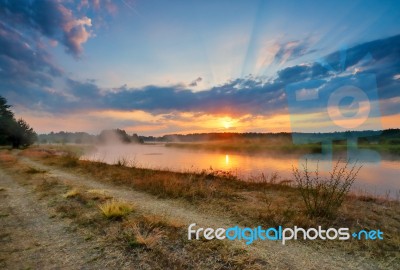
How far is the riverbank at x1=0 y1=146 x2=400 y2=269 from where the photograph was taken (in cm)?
575

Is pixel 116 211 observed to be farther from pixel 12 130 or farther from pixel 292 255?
pixel 12 130

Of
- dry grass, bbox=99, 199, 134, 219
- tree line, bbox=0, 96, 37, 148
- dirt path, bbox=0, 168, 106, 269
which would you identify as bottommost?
dirt path, bbox=0, 168, 106, 269

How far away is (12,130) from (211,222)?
61.3 meters

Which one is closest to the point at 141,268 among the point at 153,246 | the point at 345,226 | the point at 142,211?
the point at 153,246

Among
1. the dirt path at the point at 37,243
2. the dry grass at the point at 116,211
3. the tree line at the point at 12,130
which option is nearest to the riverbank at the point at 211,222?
the dry grass at the point at 116,211

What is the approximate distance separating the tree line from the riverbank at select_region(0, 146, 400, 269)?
5039 cm

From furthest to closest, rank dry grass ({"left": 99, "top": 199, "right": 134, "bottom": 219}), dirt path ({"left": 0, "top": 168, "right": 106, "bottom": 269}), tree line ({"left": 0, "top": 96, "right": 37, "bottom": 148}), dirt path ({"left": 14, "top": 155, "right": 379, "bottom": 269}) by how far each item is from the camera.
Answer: tree line ({"left": 0, "top": 96, "right": 37, "bottom": 148}) → dry grass ({"left": 99, "top": 199, "right": 134, "bottom": 219}) → dirt path ({"left": 0, "top": 168, "right": 106, "bottom": 269}) → dirt path ({"left": 14, "top": 155, "right": 379, "bottom": 269})

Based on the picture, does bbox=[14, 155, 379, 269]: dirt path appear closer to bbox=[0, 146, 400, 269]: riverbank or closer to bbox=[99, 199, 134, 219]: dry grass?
bbox=[0, 146, 400, 269]: riverbank

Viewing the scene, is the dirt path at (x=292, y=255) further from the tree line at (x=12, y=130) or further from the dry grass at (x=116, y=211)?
the tree line at (x=12, y=130)

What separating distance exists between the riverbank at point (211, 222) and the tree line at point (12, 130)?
5039 centimetres

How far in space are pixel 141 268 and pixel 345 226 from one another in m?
6.01

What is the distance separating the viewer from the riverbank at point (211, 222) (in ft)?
18.9

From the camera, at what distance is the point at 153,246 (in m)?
6.19

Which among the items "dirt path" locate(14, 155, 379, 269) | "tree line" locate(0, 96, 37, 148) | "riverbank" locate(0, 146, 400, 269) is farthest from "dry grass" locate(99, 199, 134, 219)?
"tree line" locate(0, 96, 37, 148)
